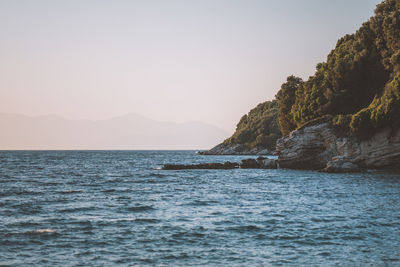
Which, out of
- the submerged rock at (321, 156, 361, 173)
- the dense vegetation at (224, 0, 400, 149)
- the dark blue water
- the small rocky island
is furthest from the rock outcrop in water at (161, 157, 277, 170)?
the dark blue water

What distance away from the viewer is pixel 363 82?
70250 millimetres

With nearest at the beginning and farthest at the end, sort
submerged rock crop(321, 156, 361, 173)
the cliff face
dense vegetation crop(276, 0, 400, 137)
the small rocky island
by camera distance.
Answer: the cliff face < the small rocky island < dense vegetation crop(276, 0, 400, 137) < submerged rock crop(321, 156, 361, 173)

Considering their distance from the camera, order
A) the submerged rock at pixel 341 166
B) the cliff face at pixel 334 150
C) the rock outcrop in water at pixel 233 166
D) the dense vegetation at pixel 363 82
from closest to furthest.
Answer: the cliff face at pixel 334 150 → the dense vegetation at pixel 363 82 → the submerged rock at pixel 341 166 → the rock outcrop in water at pixel 233 166

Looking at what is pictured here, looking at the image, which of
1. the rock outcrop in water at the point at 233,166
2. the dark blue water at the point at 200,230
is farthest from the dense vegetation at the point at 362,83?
the dark blue water at the point at 200,230

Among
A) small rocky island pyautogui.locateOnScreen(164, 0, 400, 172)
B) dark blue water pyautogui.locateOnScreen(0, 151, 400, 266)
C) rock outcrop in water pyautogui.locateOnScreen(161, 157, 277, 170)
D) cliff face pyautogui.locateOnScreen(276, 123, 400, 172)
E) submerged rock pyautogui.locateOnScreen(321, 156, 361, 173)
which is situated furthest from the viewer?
rock outcrop in water pyautogui.locateOnScreen(161, 157, 277, 170)

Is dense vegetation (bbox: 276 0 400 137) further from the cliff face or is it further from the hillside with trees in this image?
the cliff face

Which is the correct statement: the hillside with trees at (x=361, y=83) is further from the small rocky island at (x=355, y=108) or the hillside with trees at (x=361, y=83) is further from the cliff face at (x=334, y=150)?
the cliff face at (x=334, y=150)

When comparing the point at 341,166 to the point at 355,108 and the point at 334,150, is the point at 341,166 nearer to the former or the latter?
the point at 334,150

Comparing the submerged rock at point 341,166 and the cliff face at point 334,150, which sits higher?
the cliff face at point 334,150

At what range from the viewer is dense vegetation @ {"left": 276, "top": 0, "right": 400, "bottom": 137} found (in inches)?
2276

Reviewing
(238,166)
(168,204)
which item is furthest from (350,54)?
(168,204)

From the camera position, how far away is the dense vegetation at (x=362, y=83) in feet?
190

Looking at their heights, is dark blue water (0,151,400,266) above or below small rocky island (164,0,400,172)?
below

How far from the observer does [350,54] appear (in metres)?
71.2
